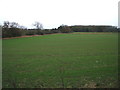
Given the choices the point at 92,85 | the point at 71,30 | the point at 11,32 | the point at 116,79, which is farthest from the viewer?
the point at 71,30

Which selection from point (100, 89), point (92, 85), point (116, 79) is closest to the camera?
point (100, 89)

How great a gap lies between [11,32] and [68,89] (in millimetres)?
37471

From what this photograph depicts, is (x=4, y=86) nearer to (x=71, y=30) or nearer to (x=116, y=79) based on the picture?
(x=116, y=79)

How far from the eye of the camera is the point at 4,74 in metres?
5.47

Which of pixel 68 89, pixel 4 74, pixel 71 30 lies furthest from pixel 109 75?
pixel 71 30

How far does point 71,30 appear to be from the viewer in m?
71.1

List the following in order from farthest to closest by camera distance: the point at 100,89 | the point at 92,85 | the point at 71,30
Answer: the point at 71,30 < the point at 92,85 < the point at 100,89

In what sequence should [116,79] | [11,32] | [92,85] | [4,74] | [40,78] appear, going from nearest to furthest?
[92,85]
[116,79]
[40,78]
[4,74]
[11,32]

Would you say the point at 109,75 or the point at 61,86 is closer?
the point at 61,86

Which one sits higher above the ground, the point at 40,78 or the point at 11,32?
the point at 11,32

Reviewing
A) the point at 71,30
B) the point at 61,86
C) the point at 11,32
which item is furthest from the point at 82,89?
the point at 71,30

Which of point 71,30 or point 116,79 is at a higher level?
point 71,30

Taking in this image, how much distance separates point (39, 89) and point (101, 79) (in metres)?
2.52

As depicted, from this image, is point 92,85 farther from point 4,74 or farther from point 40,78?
point 4,74
